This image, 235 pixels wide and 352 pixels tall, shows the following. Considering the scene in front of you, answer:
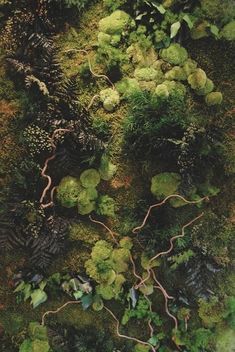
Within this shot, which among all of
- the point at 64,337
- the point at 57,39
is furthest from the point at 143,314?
the point at 57,39

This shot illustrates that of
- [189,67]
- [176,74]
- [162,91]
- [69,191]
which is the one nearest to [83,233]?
[69,191]

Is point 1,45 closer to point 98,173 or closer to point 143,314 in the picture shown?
point 98,173

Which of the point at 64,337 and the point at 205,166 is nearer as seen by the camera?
the point at 205,166

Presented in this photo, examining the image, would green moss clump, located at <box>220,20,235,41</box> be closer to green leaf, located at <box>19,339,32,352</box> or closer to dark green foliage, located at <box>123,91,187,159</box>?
dark green foliage, located at <box>123,91,187,159</box>

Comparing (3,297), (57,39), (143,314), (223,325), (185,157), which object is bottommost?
(223,325)

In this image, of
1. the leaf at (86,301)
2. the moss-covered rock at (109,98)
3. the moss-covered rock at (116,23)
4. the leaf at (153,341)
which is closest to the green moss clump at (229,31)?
the moss-covered rock at (116,23)

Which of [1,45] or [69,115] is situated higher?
[1,45]

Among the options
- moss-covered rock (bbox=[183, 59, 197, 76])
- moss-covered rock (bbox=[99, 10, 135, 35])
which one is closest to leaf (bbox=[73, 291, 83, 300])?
moss-covered rock (bbox=[183, 59, 197, 76])
